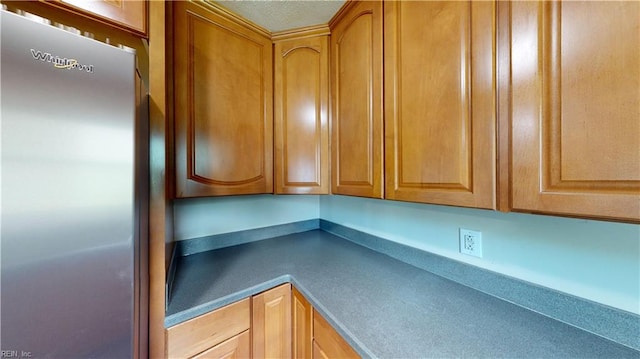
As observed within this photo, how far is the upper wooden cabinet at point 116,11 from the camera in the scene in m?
0.59

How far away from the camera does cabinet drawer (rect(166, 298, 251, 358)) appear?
0.75m

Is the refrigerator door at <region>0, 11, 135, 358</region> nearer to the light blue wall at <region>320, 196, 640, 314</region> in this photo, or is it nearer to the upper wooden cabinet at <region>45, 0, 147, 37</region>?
the upper wooden cabinet at <region>45, 0, 147, 37</region>

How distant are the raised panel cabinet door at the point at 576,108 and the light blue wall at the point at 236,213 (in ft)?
4.63

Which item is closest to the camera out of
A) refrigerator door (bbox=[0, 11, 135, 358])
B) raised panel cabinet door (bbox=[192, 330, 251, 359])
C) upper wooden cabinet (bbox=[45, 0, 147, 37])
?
refrigerator door (bbox=[0, 11, 135, 358])

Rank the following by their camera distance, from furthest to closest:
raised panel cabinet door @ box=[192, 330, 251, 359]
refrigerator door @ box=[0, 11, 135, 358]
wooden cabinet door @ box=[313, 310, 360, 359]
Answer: raised panel cabinet door @ box=[192, 330, 251, 359]
wooden cabinet door @ box=[313, 310, 360, 359]
refrigerator door @ box=[0, 11, 135, 358]

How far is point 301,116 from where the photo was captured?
4.17 feet

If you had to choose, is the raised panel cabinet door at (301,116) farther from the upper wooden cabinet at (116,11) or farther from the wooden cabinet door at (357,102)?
the upper wooden cabinet at (116,11)

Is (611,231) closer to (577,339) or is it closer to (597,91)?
(577,339)

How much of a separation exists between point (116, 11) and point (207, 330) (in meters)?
1.05

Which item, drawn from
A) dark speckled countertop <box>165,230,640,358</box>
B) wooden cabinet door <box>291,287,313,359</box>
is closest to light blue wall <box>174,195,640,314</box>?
dark speckled countertop <box>165,230,640,358</box>

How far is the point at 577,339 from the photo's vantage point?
2.07 ft

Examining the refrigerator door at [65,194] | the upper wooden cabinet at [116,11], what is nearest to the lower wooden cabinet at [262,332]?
the refrigerator door at [65,194]

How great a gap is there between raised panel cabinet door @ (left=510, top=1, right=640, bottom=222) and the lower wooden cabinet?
0.67 meters

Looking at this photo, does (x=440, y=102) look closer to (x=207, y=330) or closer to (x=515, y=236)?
(x=515, y=236)
